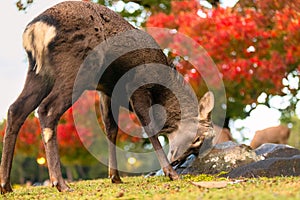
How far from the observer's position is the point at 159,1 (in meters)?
16.1

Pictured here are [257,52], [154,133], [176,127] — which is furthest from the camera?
[257,52]

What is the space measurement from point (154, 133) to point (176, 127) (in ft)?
1.93

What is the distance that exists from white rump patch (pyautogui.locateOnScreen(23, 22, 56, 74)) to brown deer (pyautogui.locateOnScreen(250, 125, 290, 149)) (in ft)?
31.3

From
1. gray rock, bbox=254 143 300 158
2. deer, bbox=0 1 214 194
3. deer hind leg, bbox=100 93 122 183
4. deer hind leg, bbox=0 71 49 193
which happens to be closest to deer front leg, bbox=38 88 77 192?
deer, bbox=0 1 214 194

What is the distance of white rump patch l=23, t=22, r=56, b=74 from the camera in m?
5.71

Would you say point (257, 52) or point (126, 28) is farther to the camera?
point (257, 52)

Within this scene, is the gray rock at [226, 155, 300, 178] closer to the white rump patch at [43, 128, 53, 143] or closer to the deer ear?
the deer ear

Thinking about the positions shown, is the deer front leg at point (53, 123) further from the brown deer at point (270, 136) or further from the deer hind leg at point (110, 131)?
the brown deer at point (270, 136)

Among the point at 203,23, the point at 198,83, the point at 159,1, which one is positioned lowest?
the point at 198,83

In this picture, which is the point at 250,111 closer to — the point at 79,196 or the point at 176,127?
the point at 176,127

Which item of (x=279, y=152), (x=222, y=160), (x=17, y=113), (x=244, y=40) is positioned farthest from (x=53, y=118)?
(x=244, y=40)

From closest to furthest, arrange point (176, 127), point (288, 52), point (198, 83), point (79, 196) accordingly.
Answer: point (79, 196), point (176, 127), point (288, 52), point (198, 83)

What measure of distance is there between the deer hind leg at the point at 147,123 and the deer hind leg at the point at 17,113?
1.22m

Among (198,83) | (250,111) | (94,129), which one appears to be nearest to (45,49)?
(198,83)
